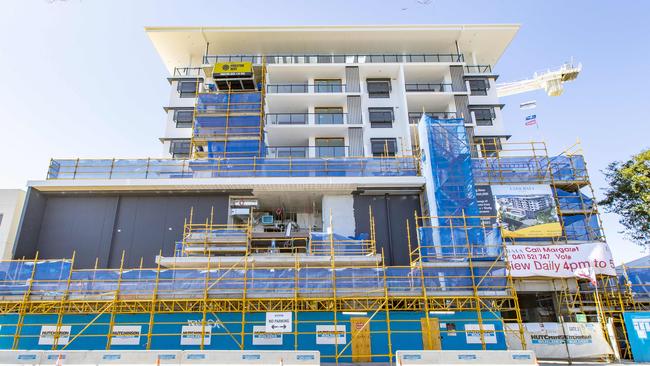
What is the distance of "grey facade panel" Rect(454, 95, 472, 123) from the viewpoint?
34.9m

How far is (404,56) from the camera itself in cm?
3875

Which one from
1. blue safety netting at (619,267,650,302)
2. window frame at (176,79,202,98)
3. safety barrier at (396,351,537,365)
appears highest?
window frame at (176,79,202,98)

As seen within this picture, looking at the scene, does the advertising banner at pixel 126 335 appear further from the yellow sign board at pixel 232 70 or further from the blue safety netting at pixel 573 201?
the blue safety netting at pixel 573 201

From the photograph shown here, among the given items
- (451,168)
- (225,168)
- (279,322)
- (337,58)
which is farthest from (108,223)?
(337,58)

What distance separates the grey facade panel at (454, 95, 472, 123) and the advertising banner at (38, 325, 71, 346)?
105 feet

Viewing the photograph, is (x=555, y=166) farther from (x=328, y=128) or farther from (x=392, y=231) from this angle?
(x=328, y=128)

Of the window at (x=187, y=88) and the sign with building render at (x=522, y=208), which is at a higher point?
the window at (x=187, y=88)

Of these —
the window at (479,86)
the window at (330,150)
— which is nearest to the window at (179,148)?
the window at (330,150)

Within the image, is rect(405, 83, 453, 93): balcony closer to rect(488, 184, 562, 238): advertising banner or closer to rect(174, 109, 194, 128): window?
rect(488, 184, 562, 238): advertising banner

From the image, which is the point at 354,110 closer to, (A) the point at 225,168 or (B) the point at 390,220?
(B) the point at 390,220

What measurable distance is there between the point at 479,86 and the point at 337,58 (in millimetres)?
14093

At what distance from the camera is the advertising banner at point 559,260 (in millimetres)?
21125

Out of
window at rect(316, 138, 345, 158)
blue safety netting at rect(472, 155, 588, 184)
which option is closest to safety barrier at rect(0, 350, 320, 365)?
blue safety netting at rect(472, 155, 588, 184)

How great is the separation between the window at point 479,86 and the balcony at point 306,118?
13255 millimetres
